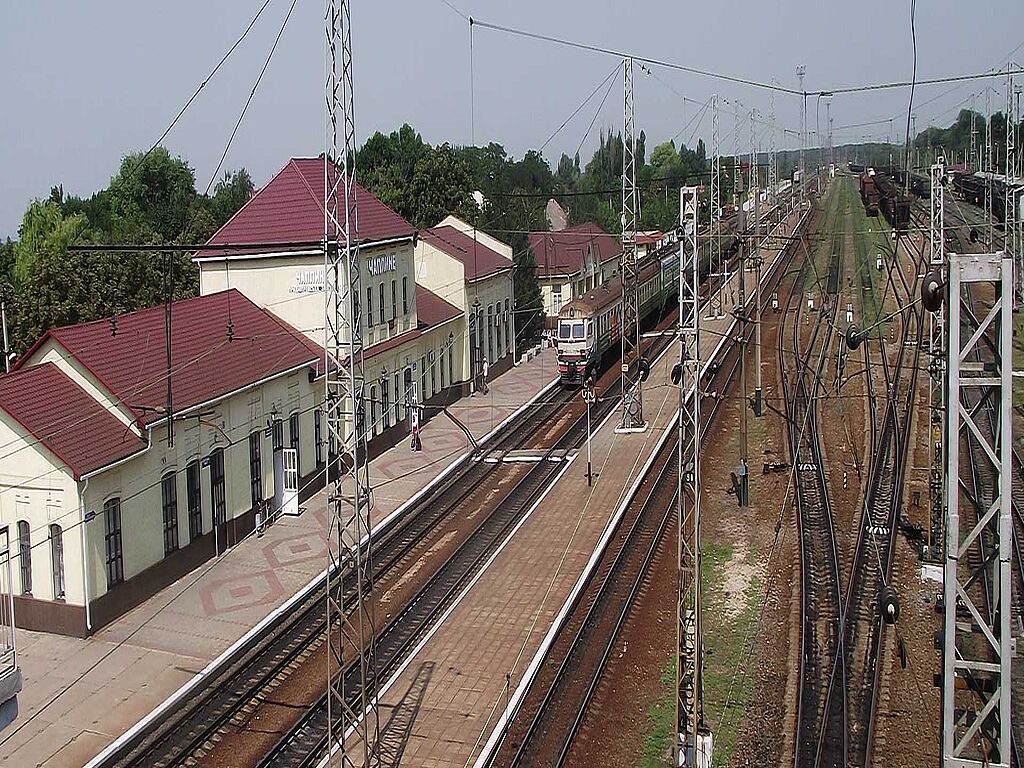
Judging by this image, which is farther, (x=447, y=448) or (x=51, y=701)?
(x=447, y=448)

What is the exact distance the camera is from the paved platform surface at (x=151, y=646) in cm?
1543

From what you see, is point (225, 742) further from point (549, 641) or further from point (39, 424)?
point (39, 424)

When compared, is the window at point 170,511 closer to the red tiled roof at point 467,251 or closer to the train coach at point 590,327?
the train coach at point 590,327

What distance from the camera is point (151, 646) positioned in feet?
60.3

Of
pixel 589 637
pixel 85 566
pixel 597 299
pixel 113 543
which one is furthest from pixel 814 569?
pixel 597 299

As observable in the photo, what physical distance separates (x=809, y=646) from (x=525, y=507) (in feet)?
31.6

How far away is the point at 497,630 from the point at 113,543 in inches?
280

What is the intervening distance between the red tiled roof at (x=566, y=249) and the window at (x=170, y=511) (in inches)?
1081

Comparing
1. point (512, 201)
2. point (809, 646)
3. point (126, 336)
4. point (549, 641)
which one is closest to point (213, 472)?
point (126, 336)

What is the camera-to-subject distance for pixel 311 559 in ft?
74.0

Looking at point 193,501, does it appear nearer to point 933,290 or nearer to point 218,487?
point 218,487

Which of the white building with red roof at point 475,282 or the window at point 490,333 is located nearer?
the white building with red roof at point 475,282

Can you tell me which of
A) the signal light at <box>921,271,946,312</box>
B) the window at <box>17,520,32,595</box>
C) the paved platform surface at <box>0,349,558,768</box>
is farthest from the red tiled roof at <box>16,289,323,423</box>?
the signal light at <box>921,271,946,312</box>

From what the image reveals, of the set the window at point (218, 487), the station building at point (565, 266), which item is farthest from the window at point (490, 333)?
the window at point (218, 487)
